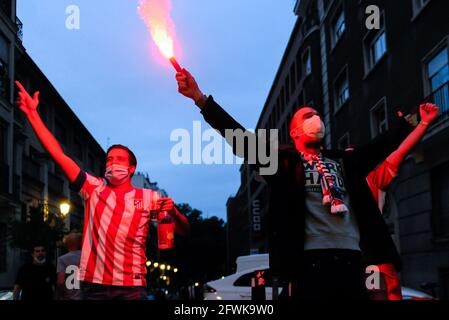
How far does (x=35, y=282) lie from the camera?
303 inches

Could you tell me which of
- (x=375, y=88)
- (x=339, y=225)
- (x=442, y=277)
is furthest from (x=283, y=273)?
(x=375, y=88)

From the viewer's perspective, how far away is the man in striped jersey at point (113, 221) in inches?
161

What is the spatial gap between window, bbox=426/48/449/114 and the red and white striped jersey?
11865mm

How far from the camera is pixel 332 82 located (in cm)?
2617

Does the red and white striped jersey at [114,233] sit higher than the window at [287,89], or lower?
lower

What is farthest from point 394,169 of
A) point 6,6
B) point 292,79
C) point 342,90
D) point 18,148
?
point 292,79

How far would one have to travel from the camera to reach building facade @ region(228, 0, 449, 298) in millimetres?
15406

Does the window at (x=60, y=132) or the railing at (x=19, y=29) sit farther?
the window at (x=60, y=132)

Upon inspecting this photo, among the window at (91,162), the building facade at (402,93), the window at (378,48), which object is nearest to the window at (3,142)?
the building facade at (402,93)

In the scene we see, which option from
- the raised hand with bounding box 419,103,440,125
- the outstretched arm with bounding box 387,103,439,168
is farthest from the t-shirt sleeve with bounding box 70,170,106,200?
the raised hand with bounding box 419,103,440,125

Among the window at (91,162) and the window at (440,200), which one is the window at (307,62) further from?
the window at (91,162)

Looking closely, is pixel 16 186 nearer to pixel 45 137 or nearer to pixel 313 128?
pixel 45 137

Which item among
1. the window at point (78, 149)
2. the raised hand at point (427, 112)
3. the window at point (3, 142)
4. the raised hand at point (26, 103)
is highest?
the window at point (78, 149)
